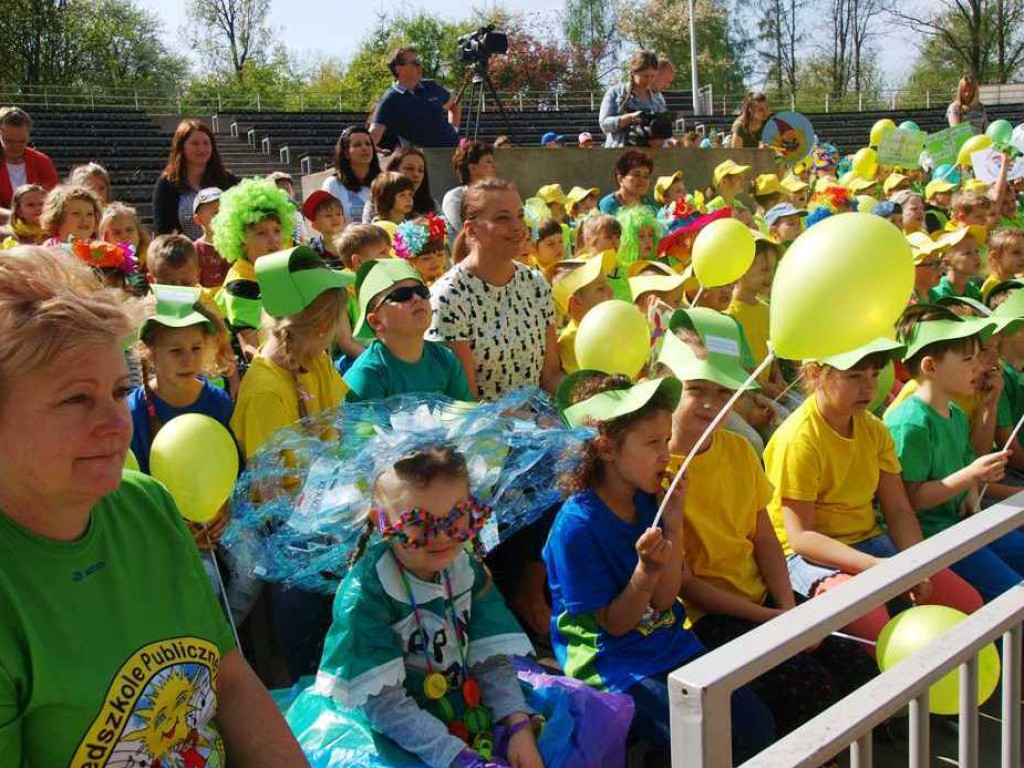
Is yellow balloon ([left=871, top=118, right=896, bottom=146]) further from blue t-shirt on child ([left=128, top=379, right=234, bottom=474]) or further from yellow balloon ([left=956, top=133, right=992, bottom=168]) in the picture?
blue t-shirt on child ([left=128, top=379, right=234, bottom=474])

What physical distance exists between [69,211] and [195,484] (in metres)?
2.89

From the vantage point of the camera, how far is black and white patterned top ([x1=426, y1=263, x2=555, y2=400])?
12.9 feet

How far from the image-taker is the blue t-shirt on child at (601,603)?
2.69m

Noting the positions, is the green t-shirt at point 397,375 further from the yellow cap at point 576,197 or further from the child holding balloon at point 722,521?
the yellow cap at point 576,197

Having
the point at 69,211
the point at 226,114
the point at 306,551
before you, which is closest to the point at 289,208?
the point at 69,211

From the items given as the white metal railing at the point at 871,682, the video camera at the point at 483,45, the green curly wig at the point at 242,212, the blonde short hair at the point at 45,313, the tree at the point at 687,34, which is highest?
the tree at the point at 687,34

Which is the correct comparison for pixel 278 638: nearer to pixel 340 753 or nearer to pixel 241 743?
pixel 340 753

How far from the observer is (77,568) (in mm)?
1535

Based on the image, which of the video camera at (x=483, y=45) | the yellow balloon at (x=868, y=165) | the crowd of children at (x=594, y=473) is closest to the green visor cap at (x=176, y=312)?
the crowd of children at (x=594, y=473)

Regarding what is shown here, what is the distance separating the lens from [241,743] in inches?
69.3

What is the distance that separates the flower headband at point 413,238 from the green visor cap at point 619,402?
2118mm

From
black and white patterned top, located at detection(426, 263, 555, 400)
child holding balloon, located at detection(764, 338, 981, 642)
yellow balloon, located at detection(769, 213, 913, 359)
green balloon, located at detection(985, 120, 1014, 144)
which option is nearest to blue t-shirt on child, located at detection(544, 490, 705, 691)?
child holding balloon, located at detection(764, 338, 981, 642)

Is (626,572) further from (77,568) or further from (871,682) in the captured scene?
(77,568)

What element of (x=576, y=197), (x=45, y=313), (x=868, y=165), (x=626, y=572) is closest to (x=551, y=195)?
(x=576, y=197)
